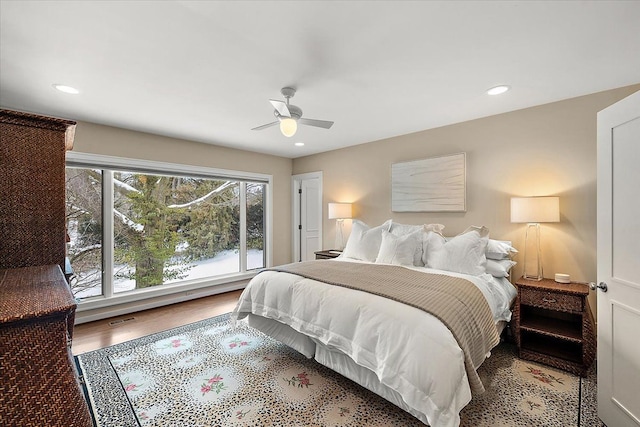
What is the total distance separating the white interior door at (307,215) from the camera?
17.4 ft

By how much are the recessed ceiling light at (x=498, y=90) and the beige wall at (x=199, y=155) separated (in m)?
3.73

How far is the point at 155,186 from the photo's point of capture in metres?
4.13

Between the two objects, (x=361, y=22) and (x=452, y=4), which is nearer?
(x=452, y=4)

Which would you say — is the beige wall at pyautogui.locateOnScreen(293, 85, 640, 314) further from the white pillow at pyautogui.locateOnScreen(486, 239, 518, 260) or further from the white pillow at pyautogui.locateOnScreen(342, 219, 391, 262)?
the white pillow at pyautogui.locateOnScreen(342, 219, 391, 262)

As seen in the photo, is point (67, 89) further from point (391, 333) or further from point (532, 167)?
point (532, 167)

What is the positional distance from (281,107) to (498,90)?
6.51 feet

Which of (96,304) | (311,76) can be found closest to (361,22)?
(311,76)

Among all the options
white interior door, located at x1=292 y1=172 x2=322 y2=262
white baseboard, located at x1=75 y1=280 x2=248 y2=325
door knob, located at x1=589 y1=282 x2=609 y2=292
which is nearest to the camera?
door knob, located at x1=589 y1=282 x2=609 y2=292

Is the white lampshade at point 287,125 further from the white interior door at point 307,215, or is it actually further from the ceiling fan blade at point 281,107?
the white interior door at point 307,215

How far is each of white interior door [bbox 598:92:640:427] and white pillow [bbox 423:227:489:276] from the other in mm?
976

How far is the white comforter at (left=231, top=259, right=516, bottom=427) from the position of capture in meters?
1.50

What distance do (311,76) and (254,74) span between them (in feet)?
1.52

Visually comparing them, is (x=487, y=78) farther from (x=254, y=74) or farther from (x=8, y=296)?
(x=8, y=296)

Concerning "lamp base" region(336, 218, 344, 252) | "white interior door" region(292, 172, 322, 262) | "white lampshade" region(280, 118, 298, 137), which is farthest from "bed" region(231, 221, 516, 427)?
"white interior door" region(292, 172, 322, 262)
